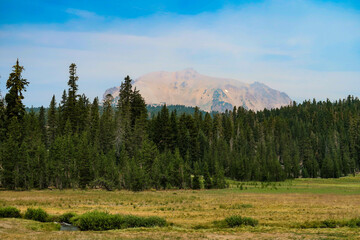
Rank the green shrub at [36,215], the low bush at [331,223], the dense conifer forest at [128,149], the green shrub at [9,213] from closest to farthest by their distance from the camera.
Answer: the low bush at [331,223]
the green shrub at [36,215]
the green shrub at [9,213]
the dense conifer forest at [128,149]

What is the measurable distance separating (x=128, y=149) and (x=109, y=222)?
6128 cm

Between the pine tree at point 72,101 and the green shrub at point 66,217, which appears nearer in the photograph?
the green shrub at point 66,217

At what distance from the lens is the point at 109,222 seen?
25953 mm

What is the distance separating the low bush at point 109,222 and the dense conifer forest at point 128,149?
24.6 m

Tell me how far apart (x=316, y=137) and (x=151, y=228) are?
149956 mm

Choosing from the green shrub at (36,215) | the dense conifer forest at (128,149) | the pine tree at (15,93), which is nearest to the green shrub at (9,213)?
the green shrub at (36,215)

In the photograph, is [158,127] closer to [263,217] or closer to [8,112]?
[8,112]

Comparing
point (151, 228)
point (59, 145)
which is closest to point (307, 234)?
point (151, 228)

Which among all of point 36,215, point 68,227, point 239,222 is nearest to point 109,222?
point 68,227

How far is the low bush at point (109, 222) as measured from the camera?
25734 millimetres

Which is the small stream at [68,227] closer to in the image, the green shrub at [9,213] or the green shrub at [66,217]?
the green shrub at [66,217]

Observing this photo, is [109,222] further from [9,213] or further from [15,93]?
[15,93]

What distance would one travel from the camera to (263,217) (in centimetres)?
3009

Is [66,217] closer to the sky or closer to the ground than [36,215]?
closer to the ground
